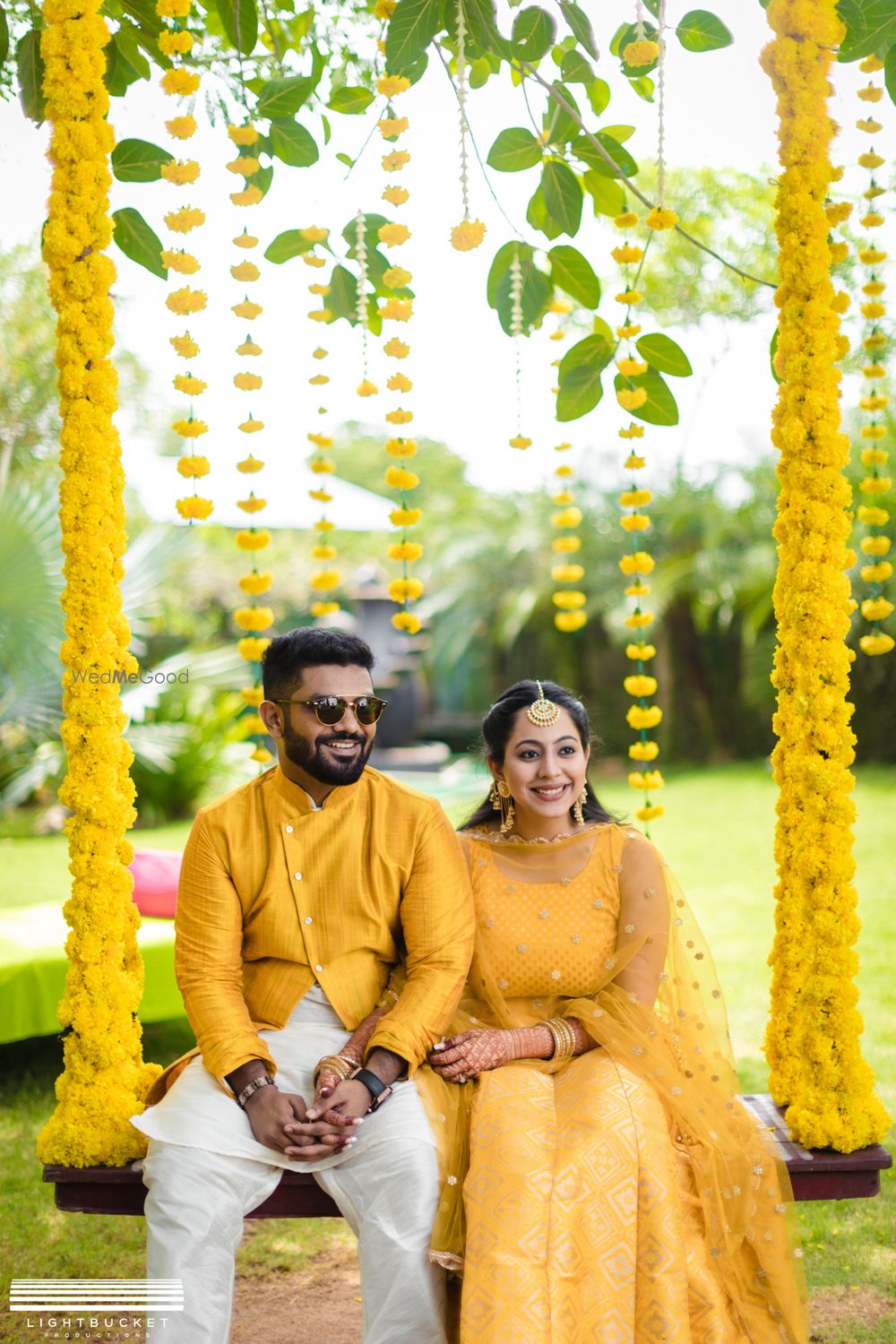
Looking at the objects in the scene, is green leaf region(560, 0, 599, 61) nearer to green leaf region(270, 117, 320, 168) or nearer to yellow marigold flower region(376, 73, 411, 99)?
Answer: yellow marigold flower region(376, 73, 411, 99)

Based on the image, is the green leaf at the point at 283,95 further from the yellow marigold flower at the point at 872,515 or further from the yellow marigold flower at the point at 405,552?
the yellow marigold flower at the point at 872,515

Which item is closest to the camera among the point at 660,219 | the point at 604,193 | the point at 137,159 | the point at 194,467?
the point at 660,219

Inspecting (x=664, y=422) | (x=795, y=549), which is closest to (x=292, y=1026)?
(x=795, y=549)

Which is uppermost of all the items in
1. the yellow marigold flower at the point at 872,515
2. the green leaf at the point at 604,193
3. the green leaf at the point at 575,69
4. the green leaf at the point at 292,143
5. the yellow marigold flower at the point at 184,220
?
the green leaf at the point at 575,69

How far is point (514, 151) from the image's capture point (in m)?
3.63

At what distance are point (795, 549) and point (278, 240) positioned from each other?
6.28 ft

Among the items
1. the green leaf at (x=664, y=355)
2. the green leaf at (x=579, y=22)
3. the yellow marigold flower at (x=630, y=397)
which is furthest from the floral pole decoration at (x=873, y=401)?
the green leaf at (x=579, y=22)

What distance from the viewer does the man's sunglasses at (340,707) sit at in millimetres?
3012

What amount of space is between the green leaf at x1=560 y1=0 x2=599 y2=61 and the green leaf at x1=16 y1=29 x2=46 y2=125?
58.4 inches

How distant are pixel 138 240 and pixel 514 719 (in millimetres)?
1763

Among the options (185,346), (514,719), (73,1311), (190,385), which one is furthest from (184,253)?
(73,1311)

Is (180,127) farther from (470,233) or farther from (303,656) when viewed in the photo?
(303,656)

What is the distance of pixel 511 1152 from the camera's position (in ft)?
8.61

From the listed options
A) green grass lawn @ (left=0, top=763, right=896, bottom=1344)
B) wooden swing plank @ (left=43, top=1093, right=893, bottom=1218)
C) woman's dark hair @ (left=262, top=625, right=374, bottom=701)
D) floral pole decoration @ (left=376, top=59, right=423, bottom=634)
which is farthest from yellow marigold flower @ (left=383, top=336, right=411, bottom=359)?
green grass lawn @ (left=0, top=763, right=896, bottom=1344)
